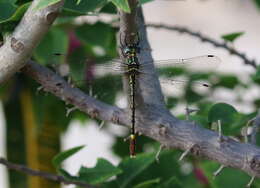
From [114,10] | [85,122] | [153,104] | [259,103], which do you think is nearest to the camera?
[153,104]

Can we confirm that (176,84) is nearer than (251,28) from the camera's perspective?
Yes

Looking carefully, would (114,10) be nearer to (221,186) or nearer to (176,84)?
(176,84)

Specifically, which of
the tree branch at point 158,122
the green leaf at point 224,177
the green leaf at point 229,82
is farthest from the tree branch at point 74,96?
the green leaf at point 229,82

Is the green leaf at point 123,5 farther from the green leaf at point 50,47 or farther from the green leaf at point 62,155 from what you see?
the green leaf at point 50,47

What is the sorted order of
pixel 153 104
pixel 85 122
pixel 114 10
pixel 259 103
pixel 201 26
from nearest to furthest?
pixel 153 104 < pixel 114 10 < pixel 259 103 < pixel 85 122 < pixel 201 26

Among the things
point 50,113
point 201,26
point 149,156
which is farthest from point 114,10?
point 201,26

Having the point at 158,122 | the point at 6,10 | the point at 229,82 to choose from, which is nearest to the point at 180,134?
the point at 158,122
